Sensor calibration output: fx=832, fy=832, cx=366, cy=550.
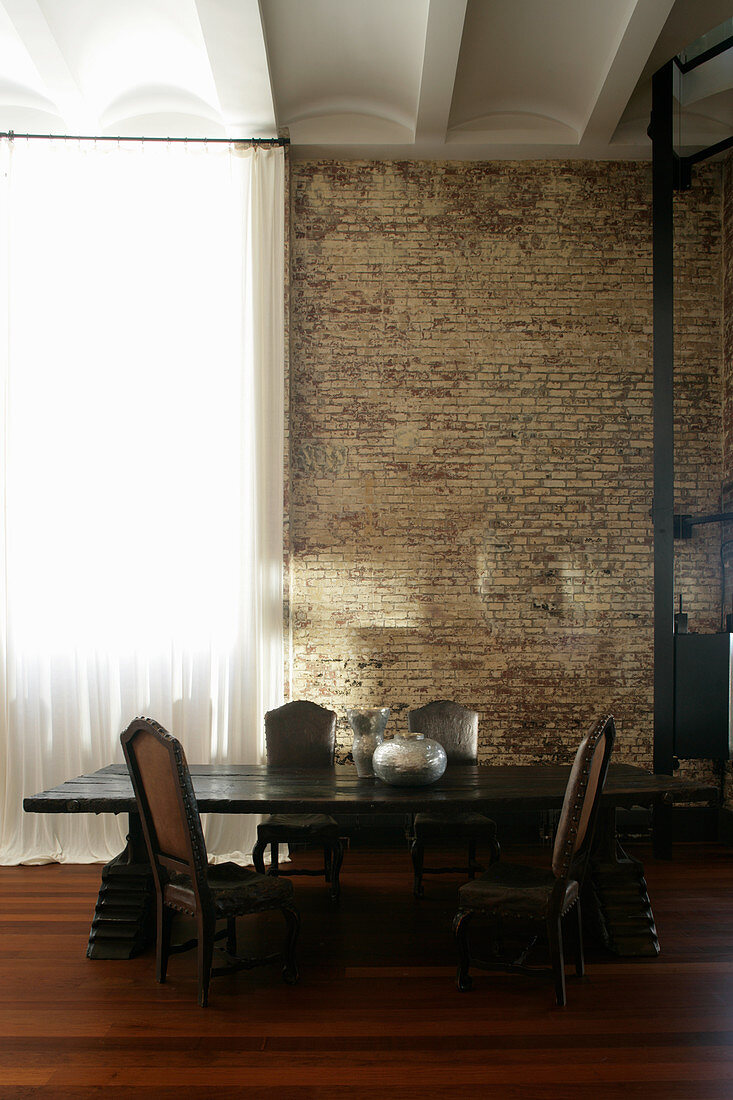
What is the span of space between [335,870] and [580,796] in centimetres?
186

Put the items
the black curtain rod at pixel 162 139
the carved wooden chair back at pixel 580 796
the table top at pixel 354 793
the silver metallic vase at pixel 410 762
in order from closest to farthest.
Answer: the carved wooden chair back at pixel 580 796 → the table top at pixel 354 793 → the silver metallic vase at pixel 410 762 → the black curtain rod at pixel 162 139

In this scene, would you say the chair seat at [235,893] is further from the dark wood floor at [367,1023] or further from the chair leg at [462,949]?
the chair leg at [462,949]

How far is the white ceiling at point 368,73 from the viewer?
4930 mm

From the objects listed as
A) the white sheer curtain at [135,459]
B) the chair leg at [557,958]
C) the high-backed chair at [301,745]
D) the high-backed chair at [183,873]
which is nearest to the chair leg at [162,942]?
the high-backed chair at [183,873]

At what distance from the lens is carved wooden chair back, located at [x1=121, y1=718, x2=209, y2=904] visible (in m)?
3.18

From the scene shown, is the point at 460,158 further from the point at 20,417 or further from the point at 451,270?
the point at 20,417

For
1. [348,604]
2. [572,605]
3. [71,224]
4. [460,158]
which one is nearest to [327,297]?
[460,158]

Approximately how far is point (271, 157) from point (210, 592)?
10.0 ft

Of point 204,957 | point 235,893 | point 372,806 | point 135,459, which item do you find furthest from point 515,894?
point 135,459

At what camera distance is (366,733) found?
4.11 metres

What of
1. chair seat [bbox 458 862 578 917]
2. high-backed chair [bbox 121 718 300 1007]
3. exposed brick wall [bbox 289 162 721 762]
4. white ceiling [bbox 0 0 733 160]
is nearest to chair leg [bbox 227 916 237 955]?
high-backed chair [bbox 121 718 300 1007]

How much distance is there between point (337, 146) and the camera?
5910 millimetres

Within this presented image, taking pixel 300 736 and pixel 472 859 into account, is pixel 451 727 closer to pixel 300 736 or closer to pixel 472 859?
pixel 472 859

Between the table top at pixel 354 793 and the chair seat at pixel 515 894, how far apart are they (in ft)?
1.05
